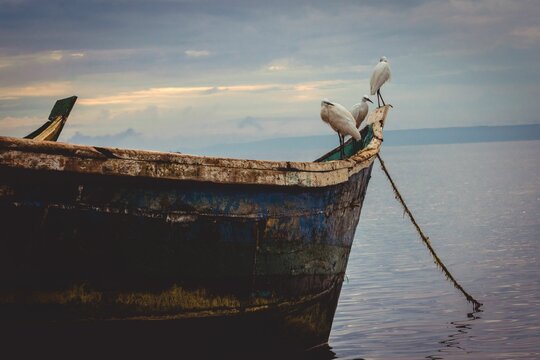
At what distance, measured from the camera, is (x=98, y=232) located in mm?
5297

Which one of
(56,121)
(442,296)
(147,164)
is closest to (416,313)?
(442,296)

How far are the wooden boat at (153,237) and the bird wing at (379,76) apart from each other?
617cm

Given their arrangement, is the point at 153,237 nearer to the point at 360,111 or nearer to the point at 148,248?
the point at 148,248

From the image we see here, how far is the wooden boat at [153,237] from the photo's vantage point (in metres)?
5.11

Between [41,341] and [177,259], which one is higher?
[177,259]

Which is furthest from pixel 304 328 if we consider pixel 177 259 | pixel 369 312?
pixel 369 312

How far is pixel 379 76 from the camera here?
1259cm

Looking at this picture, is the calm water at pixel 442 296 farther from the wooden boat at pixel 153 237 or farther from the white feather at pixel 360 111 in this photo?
the white feather at pixel 360 111

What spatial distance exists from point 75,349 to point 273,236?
191cm

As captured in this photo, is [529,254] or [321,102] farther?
[529,254]

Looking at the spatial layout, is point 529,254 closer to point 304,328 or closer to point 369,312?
point 369,312

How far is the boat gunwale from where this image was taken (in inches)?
196

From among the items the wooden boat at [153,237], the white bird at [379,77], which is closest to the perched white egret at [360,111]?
the white bird at [379,77]

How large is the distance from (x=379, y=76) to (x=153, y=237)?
8.02 m
